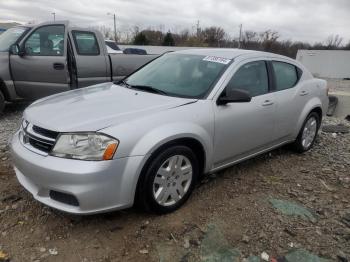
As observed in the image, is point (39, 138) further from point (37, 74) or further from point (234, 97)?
point (37, 74)

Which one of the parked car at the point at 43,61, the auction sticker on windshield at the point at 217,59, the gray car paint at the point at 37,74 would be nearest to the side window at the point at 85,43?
the parked car at the point at 43,61

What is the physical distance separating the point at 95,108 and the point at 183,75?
46.8 inches

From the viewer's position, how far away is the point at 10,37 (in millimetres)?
7000

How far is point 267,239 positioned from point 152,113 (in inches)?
60.8

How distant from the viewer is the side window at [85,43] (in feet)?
23.2

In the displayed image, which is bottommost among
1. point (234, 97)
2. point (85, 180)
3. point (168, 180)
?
point (168, 180)

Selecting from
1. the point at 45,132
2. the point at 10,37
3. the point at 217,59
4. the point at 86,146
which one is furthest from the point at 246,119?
the point at 10,37

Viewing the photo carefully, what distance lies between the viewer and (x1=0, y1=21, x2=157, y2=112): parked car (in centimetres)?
664

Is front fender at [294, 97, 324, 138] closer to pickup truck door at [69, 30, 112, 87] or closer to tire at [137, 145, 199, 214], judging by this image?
tire at [137, 145, 199, 214]

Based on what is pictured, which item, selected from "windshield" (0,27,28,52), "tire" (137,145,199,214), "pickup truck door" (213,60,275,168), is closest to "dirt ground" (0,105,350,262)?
"tire" (137,145,199,214)

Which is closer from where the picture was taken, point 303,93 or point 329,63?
point 303,93

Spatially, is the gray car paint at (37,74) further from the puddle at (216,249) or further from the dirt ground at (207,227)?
the puddle at (216,249)

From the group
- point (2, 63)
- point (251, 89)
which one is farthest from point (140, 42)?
point (251, 89)

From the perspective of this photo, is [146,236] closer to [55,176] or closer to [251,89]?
[55,176]
